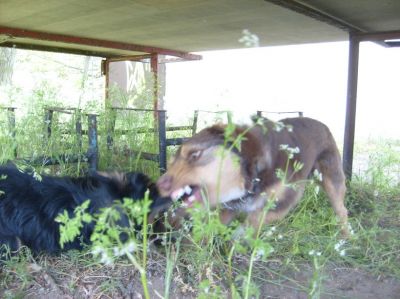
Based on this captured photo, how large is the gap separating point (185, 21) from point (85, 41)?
2034 millimetres

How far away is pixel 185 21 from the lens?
16.9 ft

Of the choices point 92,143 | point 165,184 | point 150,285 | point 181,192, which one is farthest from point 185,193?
point 92,143

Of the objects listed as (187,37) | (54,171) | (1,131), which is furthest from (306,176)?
(187,37)

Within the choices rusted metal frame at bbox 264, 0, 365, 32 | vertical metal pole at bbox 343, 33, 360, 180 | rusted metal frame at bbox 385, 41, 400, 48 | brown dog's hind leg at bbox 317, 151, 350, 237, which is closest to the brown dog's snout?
brown dog's hind leg at bbox 317, 151, 350, 237

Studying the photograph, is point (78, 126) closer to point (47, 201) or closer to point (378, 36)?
point (47, 201)

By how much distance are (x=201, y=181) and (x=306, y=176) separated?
3.23 feet

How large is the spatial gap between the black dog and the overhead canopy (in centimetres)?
227

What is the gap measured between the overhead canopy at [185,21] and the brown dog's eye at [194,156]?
2.05 meters

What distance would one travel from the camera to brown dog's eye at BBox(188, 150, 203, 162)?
2336 mm

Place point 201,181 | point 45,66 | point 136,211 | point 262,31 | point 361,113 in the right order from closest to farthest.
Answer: point 136,211 → point 201,181 → point 262,31 → point 361,113 → point 45,66

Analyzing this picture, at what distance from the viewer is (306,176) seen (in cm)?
294

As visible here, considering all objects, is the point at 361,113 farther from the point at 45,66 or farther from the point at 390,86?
the point at 45,66

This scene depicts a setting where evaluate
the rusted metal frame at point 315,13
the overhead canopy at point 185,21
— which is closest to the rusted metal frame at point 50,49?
the overhead canopy at point 185,21

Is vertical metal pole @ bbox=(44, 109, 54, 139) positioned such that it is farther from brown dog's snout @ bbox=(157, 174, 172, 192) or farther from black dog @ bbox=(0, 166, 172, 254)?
brown dog's snout @ bbox=(157, 174, 172, 192)
